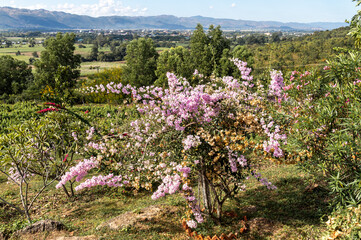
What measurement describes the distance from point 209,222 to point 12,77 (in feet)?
210

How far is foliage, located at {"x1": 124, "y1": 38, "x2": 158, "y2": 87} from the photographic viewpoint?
4950 cm

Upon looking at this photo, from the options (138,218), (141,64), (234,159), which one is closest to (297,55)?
(141,64)

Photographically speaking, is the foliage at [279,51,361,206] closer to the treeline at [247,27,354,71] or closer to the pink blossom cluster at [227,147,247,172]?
the pink blossom cluster at [227,147,247,172]

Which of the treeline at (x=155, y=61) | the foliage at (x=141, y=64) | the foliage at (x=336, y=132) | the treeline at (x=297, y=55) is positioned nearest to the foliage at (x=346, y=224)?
the foliage at (x=336, y=132)

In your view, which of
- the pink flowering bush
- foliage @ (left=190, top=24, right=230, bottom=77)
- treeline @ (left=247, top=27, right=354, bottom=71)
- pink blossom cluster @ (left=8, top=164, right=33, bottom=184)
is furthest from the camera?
treeline @ (left=247, top=27, right=354, bottom=71)

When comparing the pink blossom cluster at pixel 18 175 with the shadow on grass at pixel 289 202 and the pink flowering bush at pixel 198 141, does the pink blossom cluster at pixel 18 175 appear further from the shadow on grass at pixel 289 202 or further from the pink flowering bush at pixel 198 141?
the shadow on grass at pixel 289 202

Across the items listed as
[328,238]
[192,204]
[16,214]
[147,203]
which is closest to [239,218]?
[192,204]

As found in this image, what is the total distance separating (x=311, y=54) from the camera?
61.1 m

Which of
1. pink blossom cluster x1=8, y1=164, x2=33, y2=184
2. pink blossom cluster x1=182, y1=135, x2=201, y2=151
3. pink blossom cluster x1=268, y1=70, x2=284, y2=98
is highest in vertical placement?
pink blossom cluster x1=268, y1=70, x2=284, y2=98

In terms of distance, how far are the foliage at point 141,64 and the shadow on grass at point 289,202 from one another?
4147cm

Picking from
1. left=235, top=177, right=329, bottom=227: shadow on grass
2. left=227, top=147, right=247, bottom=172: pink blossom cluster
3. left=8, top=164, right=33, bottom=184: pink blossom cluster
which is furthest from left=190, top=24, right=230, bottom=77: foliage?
left=227, top=147, right=247, bottom=172: pink blossom cluster

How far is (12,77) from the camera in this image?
56.8 metres

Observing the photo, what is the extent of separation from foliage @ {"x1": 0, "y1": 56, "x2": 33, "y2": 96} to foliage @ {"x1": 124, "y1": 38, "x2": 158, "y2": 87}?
80.6 ft

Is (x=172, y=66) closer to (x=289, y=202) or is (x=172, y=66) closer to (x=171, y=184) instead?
(x=289, y=202)
